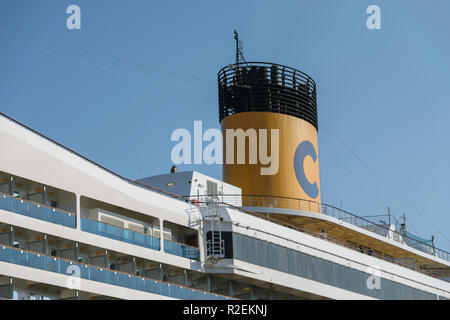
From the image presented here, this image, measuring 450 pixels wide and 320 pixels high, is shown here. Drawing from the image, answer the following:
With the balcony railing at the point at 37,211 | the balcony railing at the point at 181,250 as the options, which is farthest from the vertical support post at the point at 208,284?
the balcony railing at the point at 37,211

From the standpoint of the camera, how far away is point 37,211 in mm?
27281

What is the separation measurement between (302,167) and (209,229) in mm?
9456

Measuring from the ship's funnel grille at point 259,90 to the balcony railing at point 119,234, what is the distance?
11572 mm

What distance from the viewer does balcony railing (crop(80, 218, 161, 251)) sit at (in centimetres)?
2897

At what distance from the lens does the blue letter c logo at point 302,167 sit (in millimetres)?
41247

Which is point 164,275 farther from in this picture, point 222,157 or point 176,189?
point 222,157

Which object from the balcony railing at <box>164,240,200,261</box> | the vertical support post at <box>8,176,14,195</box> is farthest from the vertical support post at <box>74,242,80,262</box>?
the balcony railing at <box>164,240,200,261</box>

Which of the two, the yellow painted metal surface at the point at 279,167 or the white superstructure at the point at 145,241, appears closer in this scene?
the white superstructure at the point at 145,241

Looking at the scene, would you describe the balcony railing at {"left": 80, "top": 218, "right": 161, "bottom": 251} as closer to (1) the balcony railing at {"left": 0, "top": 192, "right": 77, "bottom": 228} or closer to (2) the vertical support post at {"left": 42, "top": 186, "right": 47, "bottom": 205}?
(1) the balcony railing at {"left": 0, "top": 192, "right": 77, "bottom": 228}

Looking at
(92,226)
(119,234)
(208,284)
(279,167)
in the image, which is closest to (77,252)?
(92,226)

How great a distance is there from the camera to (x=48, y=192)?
28.6m

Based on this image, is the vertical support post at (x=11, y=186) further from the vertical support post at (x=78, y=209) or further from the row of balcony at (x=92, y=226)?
the vertical support post at (x=78, y=209)

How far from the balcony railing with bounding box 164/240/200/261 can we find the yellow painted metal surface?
7717 millimetres
